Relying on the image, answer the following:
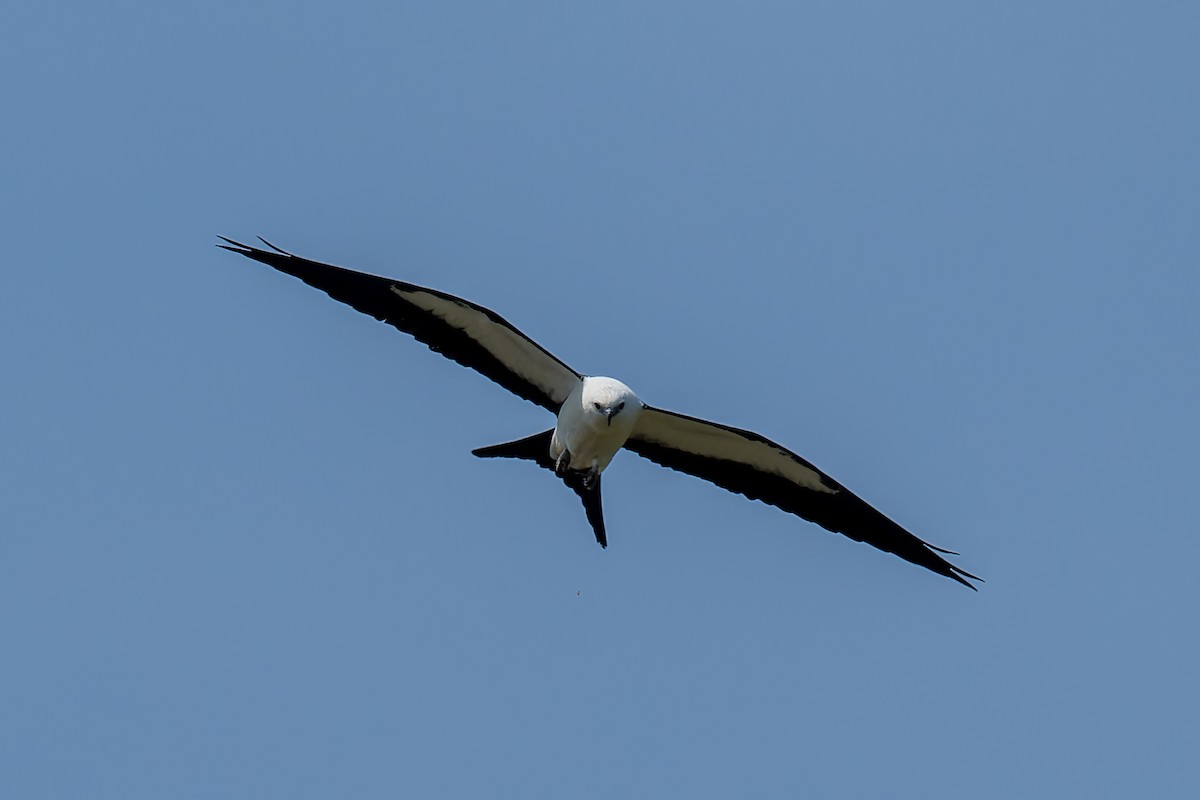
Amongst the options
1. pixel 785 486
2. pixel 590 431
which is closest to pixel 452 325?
pixel 590 431

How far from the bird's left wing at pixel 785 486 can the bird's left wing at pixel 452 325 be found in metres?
1.04

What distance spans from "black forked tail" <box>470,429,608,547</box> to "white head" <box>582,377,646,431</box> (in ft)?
2.23

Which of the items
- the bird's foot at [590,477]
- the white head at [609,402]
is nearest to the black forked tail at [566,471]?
the bird's foot at [590,477]

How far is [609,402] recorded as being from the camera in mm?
15031

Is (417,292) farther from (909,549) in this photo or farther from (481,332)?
(909,549)

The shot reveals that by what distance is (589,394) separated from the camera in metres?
15.2

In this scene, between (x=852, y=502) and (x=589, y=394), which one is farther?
(x=852, y=502)

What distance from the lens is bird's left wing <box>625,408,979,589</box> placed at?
16.3 meters

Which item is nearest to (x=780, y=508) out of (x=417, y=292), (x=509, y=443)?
(x=509, y=443)

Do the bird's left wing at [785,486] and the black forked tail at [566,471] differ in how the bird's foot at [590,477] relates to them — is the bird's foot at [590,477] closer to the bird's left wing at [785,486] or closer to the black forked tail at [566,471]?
the black forked tail at [566,471]

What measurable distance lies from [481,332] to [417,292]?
27.4 inches

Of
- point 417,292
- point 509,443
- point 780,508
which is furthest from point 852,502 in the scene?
point 417,292

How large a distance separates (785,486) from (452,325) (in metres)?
3.44

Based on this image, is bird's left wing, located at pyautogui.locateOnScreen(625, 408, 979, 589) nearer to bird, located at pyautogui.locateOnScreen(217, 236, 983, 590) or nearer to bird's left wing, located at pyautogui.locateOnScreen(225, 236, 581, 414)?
bird, located at pyautogui.locateOnScreen(217, 236, 983, 590)
